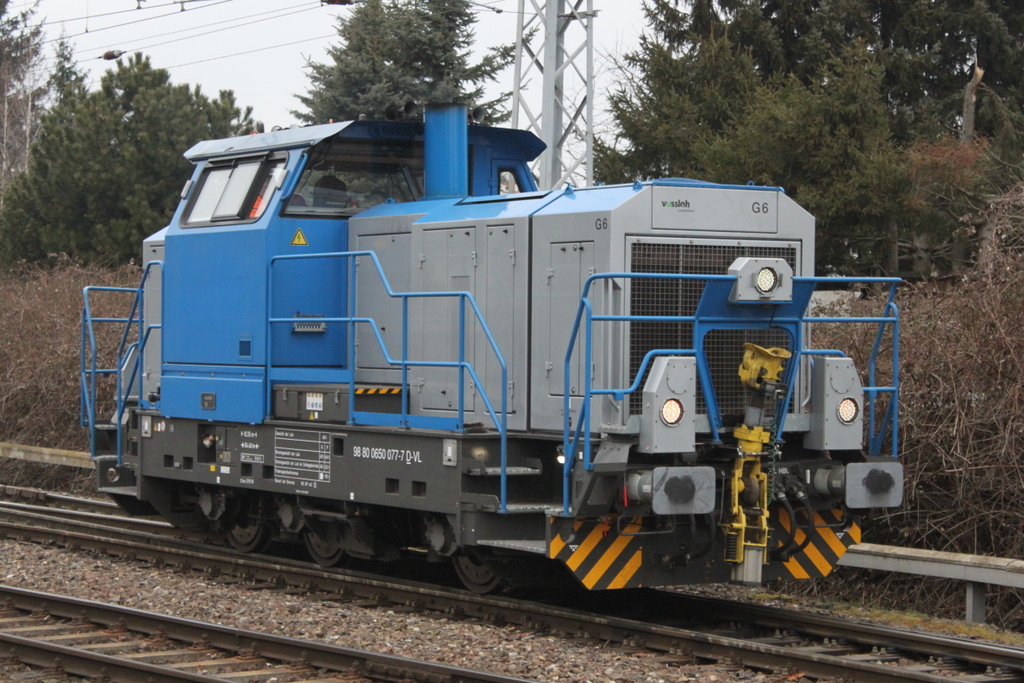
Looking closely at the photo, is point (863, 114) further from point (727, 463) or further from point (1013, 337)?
point (727, 463)

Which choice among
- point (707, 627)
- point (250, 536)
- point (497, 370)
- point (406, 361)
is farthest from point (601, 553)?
point (250, 536)

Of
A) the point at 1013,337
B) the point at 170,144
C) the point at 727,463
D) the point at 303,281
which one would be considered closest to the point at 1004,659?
the point at 727,463

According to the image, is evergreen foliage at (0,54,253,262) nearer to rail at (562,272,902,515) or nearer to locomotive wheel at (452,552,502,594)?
locomotive wheel at (452,552,502,594)

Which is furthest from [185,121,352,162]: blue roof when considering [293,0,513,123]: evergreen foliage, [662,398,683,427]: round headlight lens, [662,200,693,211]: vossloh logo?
[293,0,513,123]: evergreen foliage

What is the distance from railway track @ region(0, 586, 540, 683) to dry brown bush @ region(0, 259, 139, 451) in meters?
8.81

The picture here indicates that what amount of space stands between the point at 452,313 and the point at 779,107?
1139 cm

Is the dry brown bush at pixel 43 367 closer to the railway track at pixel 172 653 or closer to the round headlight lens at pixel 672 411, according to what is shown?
the railway track at pixel 172 653

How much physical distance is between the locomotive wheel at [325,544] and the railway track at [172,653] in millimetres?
2065

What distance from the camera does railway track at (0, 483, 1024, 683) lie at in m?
6.70

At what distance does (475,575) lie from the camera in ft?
28.6

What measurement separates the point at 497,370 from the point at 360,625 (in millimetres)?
1907

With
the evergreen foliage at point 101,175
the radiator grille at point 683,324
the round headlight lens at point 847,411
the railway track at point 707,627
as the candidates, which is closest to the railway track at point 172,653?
the railway track at point 707,627

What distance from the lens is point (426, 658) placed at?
689 cm

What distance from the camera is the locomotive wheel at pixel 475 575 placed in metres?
8.58
